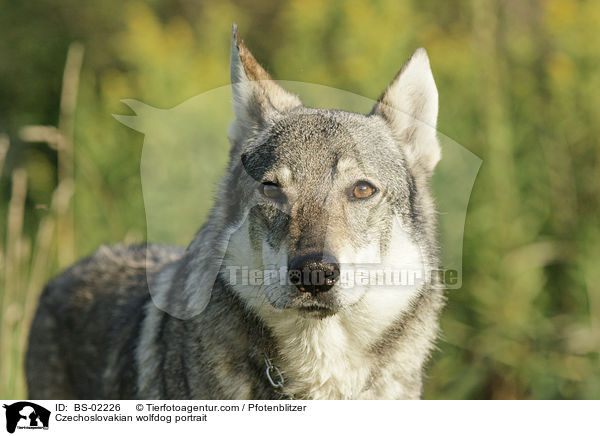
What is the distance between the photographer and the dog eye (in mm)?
2625

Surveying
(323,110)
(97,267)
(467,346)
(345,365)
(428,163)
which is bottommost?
(467,346)

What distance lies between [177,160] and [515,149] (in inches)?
116

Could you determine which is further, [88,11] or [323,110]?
[88,11]

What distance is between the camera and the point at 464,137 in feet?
17.0

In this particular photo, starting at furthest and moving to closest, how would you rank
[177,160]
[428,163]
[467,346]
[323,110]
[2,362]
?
[467,346], [2,362], [177,160], [428,163], [323,110]

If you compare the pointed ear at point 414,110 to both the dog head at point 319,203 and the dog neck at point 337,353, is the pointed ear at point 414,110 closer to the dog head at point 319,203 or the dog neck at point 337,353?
the dog head at point 319,203

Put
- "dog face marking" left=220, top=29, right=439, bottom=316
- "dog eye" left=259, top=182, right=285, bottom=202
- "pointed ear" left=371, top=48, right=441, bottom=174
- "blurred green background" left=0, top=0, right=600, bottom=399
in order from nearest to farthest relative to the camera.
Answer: "dog face marking" left=220, top=29, right=439, bottom=316
"dog eye" left=259, top=182, right=285, bottom=202
"pointed ear" left=371, top=48, right=441, bottom=174
"blurred green background" left=0, top=0, right=600, bottom=399

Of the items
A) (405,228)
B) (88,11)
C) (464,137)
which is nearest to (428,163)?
(405,228)

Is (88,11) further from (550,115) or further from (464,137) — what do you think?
(550,115)
